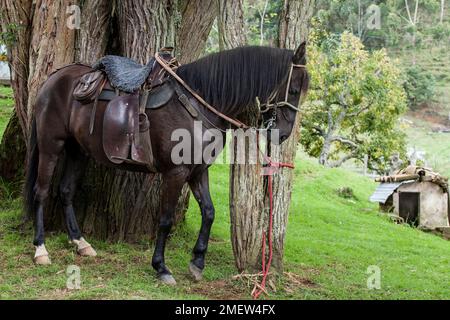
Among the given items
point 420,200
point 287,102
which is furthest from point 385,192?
point 287,102

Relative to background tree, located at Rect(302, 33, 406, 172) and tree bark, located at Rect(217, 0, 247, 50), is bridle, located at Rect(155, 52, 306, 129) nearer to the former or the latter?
tree bark, located at Rect(217, 0, 247, 50)

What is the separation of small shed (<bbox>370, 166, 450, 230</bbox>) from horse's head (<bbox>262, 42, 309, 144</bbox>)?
25.1 feet

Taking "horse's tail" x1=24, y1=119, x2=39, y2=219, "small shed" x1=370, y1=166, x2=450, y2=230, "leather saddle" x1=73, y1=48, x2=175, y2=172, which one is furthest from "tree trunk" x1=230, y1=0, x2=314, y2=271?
"small shed" x1=370, y1=166, x2=450, y2=230

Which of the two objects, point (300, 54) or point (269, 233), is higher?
point (300, 54)

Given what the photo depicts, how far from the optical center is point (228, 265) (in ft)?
21.5

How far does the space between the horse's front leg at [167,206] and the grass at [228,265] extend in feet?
0.45

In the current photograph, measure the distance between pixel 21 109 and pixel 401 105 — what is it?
18.7 meters

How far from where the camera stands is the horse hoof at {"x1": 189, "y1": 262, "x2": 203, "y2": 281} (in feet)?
19.2

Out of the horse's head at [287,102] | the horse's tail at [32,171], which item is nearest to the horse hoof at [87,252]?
the horse's tail at [32,171]

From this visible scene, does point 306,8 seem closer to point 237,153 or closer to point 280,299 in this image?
point 237,153

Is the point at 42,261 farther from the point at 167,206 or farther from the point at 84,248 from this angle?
the point at 167,206

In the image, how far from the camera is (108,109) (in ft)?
19.0

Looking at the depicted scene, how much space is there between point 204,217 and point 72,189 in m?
1.84

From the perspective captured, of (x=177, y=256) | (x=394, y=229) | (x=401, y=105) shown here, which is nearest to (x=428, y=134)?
(x=401, y=105)
